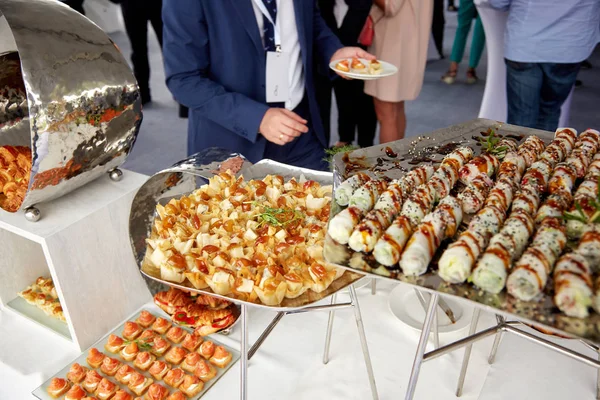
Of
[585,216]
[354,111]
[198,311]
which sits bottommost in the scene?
[354,111]

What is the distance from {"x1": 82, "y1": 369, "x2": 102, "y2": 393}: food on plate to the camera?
4.40 ft

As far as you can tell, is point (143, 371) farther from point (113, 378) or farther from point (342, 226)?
point (342, 226)

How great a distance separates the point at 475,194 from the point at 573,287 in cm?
36

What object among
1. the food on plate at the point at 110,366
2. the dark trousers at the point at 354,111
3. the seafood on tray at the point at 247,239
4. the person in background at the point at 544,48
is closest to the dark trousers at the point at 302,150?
the seafood on tray at the point at 247,239

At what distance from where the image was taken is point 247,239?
4.03 ft

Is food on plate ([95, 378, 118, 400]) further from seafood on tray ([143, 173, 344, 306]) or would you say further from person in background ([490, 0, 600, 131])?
person in background ([490, 0, 600, 131])

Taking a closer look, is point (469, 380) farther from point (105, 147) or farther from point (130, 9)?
point (130, 9)

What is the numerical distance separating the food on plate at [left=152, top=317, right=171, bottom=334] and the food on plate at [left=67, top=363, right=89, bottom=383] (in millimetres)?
233

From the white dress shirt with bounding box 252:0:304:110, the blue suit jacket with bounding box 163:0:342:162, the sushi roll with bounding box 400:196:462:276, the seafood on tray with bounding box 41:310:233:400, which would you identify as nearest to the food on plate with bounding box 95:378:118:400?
the seafood on tray with bounding box 41:310:233:400

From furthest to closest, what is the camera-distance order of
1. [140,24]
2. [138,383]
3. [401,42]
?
[140,24] < [401,42] < [138,383]

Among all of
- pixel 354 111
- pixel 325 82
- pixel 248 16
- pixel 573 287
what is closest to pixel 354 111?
pixel 354 111

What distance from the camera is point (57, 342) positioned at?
1.59 m

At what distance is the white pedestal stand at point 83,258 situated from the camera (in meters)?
1.45

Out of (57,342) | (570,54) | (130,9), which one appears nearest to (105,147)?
(57,342)
